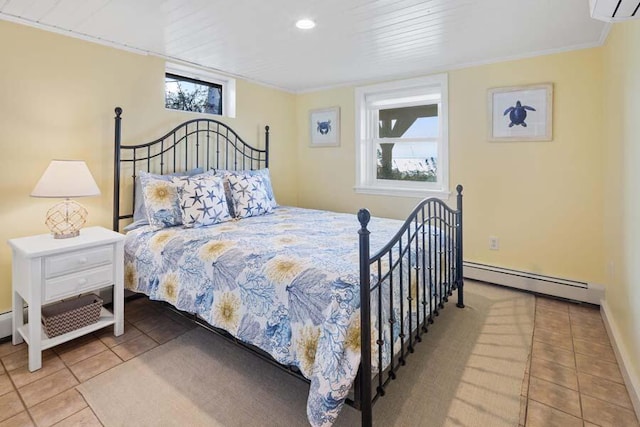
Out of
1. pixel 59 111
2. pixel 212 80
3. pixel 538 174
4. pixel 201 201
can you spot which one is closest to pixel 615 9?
pixel 538 174

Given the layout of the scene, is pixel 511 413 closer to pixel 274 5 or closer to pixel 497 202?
pixel 497 202

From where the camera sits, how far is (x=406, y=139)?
12.8ft

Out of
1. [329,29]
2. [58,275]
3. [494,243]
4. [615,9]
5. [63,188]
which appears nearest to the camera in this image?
[615,9]

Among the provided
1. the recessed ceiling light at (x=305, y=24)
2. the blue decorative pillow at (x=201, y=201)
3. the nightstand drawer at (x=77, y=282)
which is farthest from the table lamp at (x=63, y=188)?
the recessed ceiling light at (x=305, y=24)

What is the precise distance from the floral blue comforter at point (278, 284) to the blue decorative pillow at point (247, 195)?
24cm

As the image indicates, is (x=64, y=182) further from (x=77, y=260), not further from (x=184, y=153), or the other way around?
(x=184, y=153)

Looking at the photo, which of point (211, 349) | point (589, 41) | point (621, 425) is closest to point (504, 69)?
point (589, 41)

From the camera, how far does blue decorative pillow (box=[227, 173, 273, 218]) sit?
309 centimetres

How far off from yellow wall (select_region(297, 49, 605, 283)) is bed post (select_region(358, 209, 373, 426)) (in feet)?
7.74

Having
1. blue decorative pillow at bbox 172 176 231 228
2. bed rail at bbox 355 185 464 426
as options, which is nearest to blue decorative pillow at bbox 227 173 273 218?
blue decorative pillow at bbox 172 176 231 228

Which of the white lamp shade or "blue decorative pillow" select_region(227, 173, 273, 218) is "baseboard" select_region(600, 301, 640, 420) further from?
the white lamp shade

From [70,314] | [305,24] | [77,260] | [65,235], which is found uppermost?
[305,24]

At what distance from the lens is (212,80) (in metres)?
3.69

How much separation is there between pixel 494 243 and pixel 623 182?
1.32 meters
